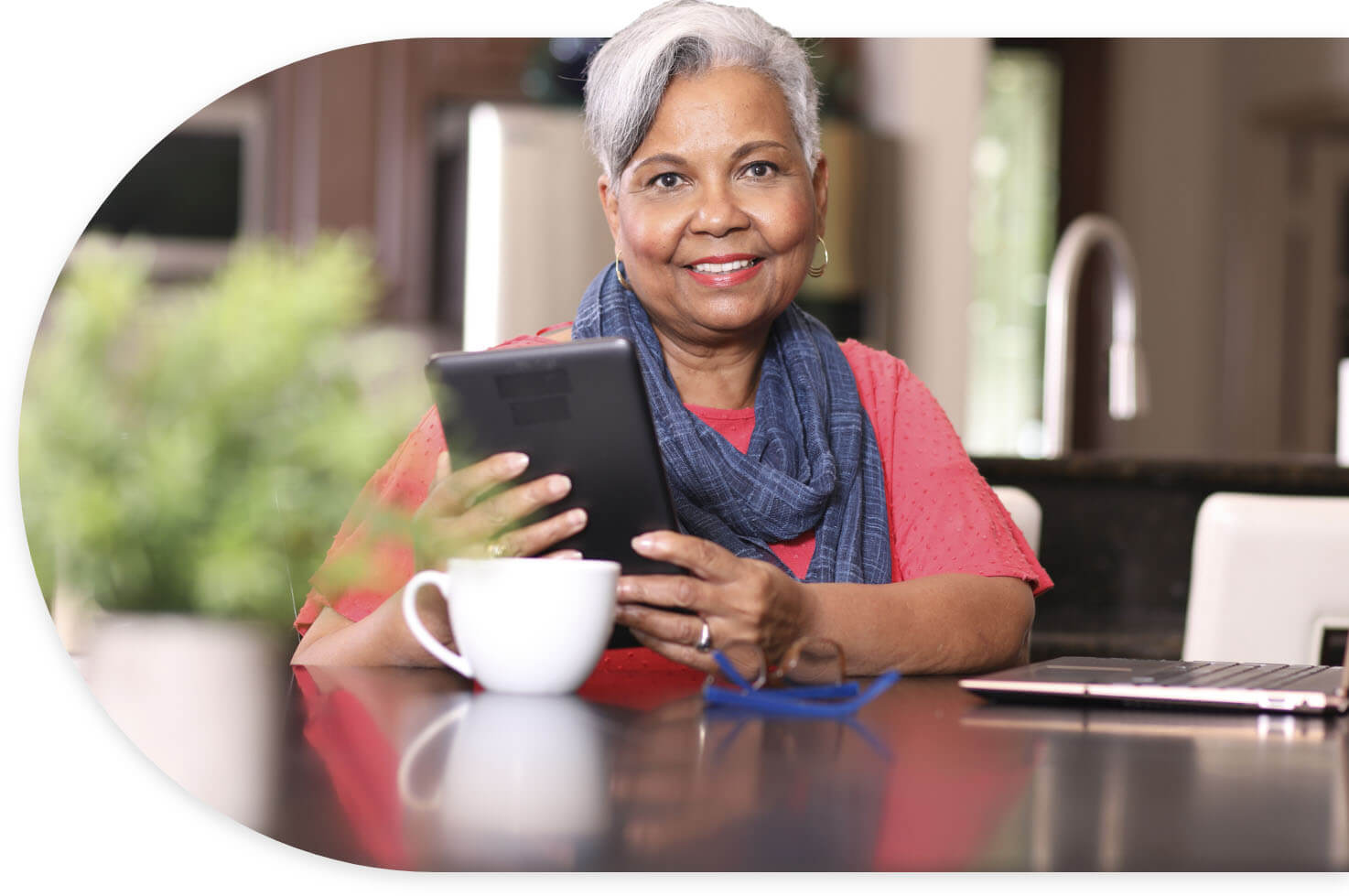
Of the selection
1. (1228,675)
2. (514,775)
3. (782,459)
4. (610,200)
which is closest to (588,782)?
(514,775)

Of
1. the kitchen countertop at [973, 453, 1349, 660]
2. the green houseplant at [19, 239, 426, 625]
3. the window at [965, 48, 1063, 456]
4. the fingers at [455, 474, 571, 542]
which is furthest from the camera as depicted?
the window at [965, 48, 1063, 456]

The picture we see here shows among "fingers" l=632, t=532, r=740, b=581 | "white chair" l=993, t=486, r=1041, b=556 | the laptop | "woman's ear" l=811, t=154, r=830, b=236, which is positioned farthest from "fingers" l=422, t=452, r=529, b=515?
"white chair" l=993, t=486, r=1041, b=556

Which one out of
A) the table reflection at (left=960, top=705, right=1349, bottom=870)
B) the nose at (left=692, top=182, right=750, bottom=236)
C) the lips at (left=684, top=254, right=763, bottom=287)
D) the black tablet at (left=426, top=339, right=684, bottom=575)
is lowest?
the table reflection at (left=960, top=705, right=1349, bottom=870)

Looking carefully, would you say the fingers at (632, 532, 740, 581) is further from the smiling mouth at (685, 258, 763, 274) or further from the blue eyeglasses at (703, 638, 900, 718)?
the smiling mouth at (685, 258, 763, 274)

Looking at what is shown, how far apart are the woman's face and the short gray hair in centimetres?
1

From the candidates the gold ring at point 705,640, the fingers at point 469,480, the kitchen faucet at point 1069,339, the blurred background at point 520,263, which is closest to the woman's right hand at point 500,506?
the fingers at point 469,480

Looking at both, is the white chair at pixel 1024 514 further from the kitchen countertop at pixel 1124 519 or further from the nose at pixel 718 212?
the kitchen countertop at pixel 1124 519

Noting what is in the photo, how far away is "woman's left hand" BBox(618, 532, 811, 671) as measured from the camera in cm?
96

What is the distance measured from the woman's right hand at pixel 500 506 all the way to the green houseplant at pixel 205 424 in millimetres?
581

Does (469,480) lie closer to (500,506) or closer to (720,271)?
(500,506)

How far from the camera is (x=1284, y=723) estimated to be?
82cm

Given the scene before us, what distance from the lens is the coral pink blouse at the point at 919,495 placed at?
1.27 meters

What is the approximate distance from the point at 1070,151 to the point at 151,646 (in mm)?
5477

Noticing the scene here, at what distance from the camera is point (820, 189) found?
1.46 metres
